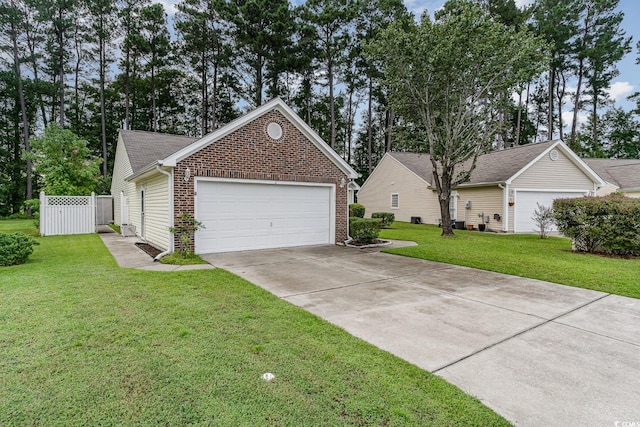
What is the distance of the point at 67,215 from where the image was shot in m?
13.6

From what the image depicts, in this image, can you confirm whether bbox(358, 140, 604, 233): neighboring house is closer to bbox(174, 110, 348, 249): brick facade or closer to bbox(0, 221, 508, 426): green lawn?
bbox(174, 110, 348, 249): brick facade

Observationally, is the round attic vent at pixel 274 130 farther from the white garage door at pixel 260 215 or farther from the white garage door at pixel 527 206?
the white garage door at pixel 527 206

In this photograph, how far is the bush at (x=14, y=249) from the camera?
7.06 metres

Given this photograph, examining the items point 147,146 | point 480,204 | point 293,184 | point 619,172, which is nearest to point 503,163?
point 480,204

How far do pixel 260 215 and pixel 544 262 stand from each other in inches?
306

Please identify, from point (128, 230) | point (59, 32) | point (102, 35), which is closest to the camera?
point (128, 230)

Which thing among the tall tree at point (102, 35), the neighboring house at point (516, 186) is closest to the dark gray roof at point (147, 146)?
the tall tree at point (102, 35)

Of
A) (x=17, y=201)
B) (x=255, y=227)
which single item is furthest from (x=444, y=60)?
(x=17, y=201)

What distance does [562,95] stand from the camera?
32.1 meters

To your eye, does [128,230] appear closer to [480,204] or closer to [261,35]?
[261,35]

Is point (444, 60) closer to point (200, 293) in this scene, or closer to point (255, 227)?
point (255, 227)

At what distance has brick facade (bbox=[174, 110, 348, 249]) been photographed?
28.5ft

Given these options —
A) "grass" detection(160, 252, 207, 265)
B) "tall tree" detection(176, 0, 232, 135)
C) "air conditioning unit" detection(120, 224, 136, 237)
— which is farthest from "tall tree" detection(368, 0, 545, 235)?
"tall tree" detection(176, 0, 232, 135)

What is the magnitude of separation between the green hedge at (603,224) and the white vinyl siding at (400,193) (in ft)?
32.2
